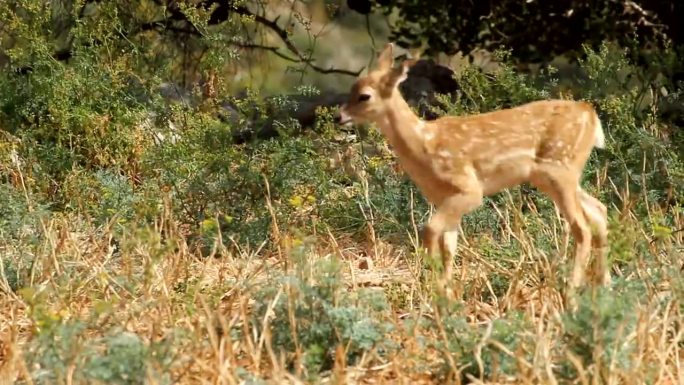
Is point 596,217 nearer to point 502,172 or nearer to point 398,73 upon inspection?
point 502,172

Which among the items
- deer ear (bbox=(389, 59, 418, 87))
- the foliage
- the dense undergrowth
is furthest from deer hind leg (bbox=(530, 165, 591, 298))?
the foliage

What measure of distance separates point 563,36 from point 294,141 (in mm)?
3962

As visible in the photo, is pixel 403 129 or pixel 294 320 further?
pixel 403 129

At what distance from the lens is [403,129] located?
18.8 feet

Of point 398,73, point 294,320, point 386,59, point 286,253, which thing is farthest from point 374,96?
point 294,320

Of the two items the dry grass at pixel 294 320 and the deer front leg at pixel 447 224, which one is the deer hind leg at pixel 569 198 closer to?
the dry grass at pixel 294 320

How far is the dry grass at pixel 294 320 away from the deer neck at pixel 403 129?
533 mm

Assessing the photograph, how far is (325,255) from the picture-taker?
669cm

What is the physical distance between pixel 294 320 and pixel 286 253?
110cm

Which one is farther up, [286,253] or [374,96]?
[374,96]

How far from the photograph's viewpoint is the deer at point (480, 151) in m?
5.66

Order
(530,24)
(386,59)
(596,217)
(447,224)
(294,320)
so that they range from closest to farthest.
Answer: (294,320), (447,224), (596,217), (386,59), (530,24)

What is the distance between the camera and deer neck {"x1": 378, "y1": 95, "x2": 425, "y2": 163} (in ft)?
18.7

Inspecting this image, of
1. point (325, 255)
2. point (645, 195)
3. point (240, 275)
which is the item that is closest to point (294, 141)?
point (325, 255)
